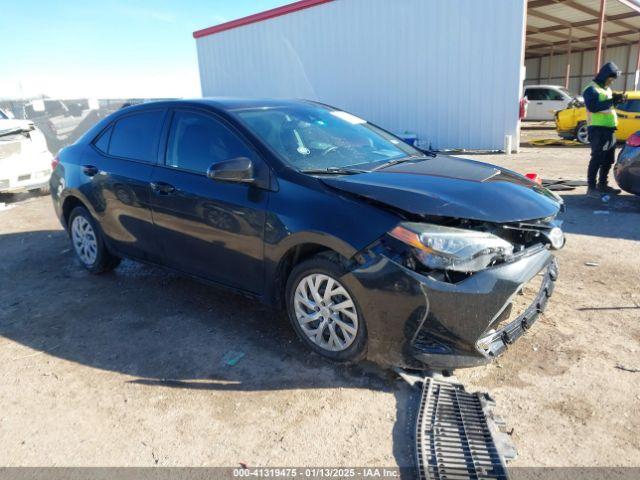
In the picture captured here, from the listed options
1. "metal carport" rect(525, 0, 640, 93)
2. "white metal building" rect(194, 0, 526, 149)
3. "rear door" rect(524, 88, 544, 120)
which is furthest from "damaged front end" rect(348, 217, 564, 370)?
"rear door" rect(524, 88, 544, 120)

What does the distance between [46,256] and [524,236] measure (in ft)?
16.7

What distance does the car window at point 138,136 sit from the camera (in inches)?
157

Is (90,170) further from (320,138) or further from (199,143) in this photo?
(320,138)

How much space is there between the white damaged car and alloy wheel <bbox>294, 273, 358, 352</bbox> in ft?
25.4

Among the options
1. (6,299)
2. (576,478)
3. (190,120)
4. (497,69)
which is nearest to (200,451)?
(576,478)

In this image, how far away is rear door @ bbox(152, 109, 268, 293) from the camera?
129 inches

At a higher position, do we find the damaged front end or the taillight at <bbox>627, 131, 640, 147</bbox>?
the taillight at <bbox>627, 131, 640, 147</bbox>

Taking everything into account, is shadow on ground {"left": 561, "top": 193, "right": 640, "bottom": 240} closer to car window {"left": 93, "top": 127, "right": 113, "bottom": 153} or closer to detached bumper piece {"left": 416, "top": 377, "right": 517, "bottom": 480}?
detached bumper piece {"left": 416, "top": 377, "right": 517, "bottom": 480}

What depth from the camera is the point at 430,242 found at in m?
2.54

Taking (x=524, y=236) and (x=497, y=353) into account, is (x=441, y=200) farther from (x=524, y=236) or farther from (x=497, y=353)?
(x=497, y=353)

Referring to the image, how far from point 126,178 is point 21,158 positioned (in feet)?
20.0

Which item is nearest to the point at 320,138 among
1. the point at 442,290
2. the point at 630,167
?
the point at 442,290

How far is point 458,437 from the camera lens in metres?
2.45

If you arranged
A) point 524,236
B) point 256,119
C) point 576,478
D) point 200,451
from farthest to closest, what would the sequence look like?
point 256,119 < point 524,236 < point 200,451 < point 576,478
